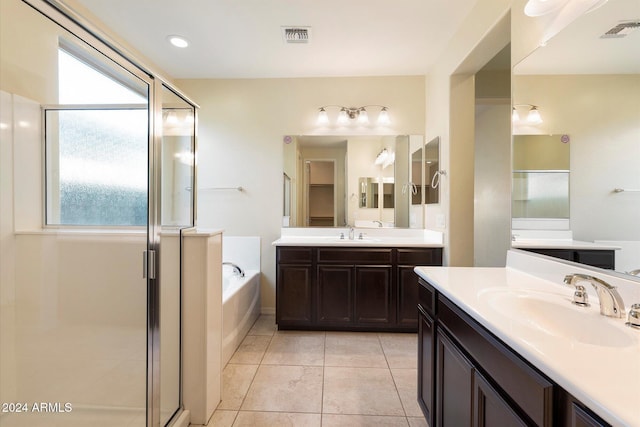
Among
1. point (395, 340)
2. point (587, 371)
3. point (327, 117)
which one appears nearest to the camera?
point (587, 371)

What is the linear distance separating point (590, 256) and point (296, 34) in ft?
7.95

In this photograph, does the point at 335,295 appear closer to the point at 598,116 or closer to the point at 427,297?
the point at 427,297

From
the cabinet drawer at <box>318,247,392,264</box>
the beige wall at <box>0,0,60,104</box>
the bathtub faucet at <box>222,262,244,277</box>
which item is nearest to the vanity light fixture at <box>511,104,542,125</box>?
the cabinet drawer at <box>318,247,392,264</box>

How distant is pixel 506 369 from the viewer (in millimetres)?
769

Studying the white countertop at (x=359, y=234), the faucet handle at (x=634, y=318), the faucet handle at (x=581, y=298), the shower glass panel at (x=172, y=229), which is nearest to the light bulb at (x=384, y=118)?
the white countertop at (x=359, y=234)

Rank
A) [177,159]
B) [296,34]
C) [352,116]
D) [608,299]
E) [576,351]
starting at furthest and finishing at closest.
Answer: [352,116]
[296,34]
[177,159]
[608,299]
[576,351]

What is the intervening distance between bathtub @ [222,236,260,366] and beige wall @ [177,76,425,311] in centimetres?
11

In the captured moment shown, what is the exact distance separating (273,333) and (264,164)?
1.80 m

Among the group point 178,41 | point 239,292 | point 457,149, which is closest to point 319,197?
point 239,292

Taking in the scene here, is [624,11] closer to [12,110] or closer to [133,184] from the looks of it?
[133,184]

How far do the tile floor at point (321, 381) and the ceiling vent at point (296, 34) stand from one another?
8.76 ft

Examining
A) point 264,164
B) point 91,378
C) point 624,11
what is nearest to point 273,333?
point 91,378

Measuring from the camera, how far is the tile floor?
1.57 meters

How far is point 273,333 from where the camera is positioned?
8.57 ft
